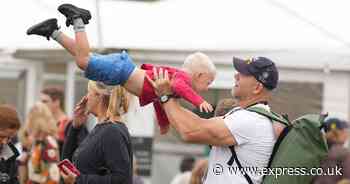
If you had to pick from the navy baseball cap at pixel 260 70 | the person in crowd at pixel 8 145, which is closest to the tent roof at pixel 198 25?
the person in crowd at pixel 8 145

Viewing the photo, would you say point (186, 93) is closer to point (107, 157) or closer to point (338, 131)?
point (107, 157)

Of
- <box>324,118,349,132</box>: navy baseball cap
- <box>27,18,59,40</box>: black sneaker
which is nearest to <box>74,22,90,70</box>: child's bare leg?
<box>27,18,59,40</box>: black sneaker

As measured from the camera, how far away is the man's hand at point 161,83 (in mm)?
4465

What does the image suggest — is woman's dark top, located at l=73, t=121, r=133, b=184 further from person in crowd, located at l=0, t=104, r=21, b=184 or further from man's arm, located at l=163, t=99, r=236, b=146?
man's arm, located at l=163, t=99, r=236, b=146

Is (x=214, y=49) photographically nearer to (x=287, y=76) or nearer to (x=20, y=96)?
(x=287, y=76)

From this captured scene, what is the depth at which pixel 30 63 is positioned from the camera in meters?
11.7

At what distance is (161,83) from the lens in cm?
447

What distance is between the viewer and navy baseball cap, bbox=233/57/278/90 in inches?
187

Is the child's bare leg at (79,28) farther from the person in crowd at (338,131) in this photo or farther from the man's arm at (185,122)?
the person in crowd at (338,131)

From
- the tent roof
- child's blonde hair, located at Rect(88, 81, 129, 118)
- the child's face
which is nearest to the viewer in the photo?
the child's face

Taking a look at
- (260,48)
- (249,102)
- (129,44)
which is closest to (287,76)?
(260,48)

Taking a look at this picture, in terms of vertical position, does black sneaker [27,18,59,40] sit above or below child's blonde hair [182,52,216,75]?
above

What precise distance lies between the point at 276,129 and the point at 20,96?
26.0 feet

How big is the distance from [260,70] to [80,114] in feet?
6.47
